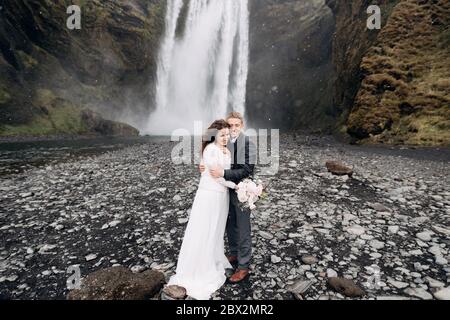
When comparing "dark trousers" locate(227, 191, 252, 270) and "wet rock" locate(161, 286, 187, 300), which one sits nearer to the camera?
"wet rock" locate(161, 286, 187, 300)

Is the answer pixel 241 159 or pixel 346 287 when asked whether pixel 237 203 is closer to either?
pixel 241 159

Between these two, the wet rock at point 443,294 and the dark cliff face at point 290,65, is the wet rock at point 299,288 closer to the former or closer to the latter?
the wet rock at point 443,294

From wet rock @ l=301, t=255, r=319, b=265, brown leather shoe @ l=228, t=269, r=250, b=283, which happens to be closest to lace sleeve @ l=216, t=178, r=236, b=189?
brown leather shoe @ l=228, t=269, r=250, b=283

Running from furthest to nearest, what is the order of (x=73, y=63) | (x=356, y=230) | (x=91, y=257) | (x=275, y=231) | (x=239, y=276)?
(x=73, y=63), (x=275, y=231), (x=356, y=230), (x=91, y=257), (x=239, y=276)

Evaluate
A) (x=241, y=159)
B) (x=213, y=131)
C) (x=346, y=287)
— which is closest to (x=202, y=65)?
(x=213, y=131)

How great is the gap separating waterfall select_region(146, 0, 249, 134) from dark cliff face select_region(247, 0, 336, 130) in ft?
11.9

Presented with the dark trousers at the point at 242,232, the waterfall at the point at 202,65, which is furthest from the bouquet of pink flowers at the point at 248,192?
the waterfall at the point at 202,65

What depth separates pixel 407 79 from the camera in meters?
23.6

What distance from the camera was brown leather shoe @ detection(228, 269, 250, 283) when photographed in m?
5.61

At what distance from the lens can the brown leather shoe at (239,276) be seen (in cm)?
561

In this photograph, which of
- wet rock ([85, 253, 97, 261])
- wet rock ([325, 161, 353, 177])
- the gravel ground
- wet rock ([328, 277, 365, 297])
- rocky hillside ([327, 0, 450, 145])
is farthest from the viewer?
rocky hillside ([327, 0, 450, 145])

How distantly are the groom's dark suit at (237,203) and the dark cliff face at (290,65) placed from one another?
130 feet

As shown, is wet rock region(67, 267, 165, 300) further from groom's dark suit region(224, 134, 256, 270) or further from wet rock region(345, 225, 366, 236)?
wet rock region(345, 225, 366, 236)

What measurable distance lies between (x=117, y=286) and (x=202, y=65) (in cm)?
7652
